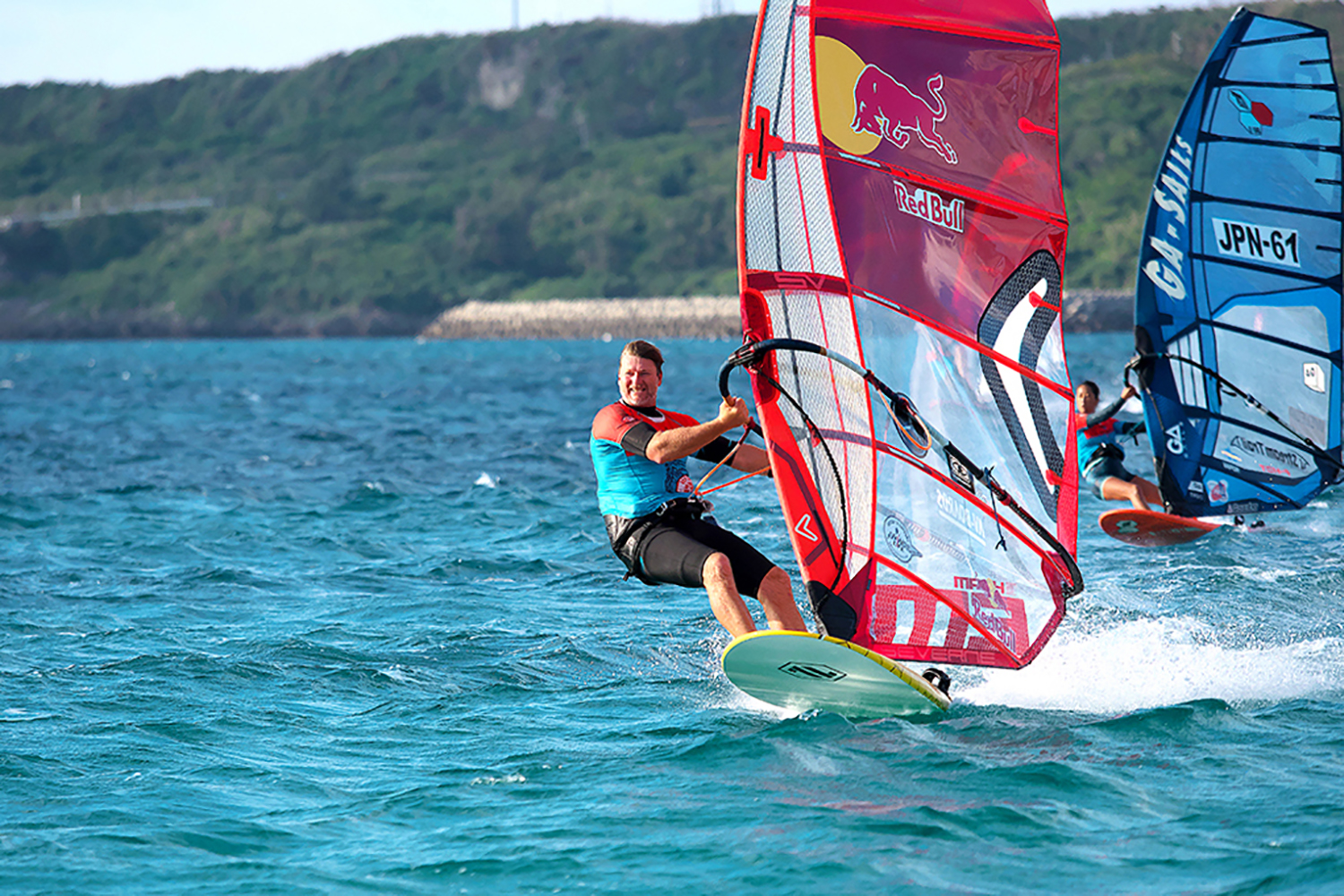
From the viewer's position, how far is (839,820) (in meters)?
5.59

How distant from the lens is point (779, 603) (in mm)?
6891

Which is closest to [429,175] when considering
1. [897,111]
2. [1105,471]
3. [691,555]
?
[1105,471]

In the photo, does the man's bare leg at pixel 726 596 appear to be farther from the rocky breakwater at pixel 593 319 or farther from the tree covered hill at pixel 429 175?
the tree covered hill at pixel 429 175

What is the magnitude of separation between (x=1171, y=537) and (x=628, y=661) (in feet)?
21.2

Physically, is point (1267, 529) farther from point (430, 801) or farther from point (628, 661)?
point (430, 801)

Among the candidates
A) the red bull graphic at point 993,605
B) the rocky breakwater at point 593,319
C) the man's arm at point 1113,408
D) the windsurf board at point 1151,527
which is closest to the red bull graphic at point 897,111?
the red bull graphic at point 993,605

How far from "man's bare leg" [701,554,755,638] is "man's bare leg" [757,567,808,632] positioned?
0.44ft

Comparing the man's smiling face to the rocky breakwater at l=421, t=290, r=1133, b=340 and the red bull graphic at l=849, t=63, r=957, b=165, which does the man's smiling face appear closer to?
the red bull graphic at l=849, t=63, r=957, b=165

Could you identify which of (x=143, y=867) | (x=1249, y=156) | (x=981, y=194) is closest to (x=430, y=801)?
(x=143, y=867)

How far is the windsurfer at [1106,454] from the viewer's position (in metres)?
13.0

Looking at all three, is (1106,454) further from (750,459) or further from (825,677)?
(825,677)

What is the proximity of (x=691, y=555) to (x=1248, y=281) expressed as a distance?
25.2 feet

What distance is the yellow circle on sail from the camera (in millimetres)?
6699

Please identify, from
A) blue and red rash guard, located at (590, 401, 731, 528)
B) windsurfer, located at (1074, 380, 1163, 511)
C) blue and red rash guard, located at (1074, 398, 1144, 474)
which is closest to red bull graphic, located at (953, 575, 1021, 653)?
blue and red rash guard, located at (590, 401, 731, 528)
